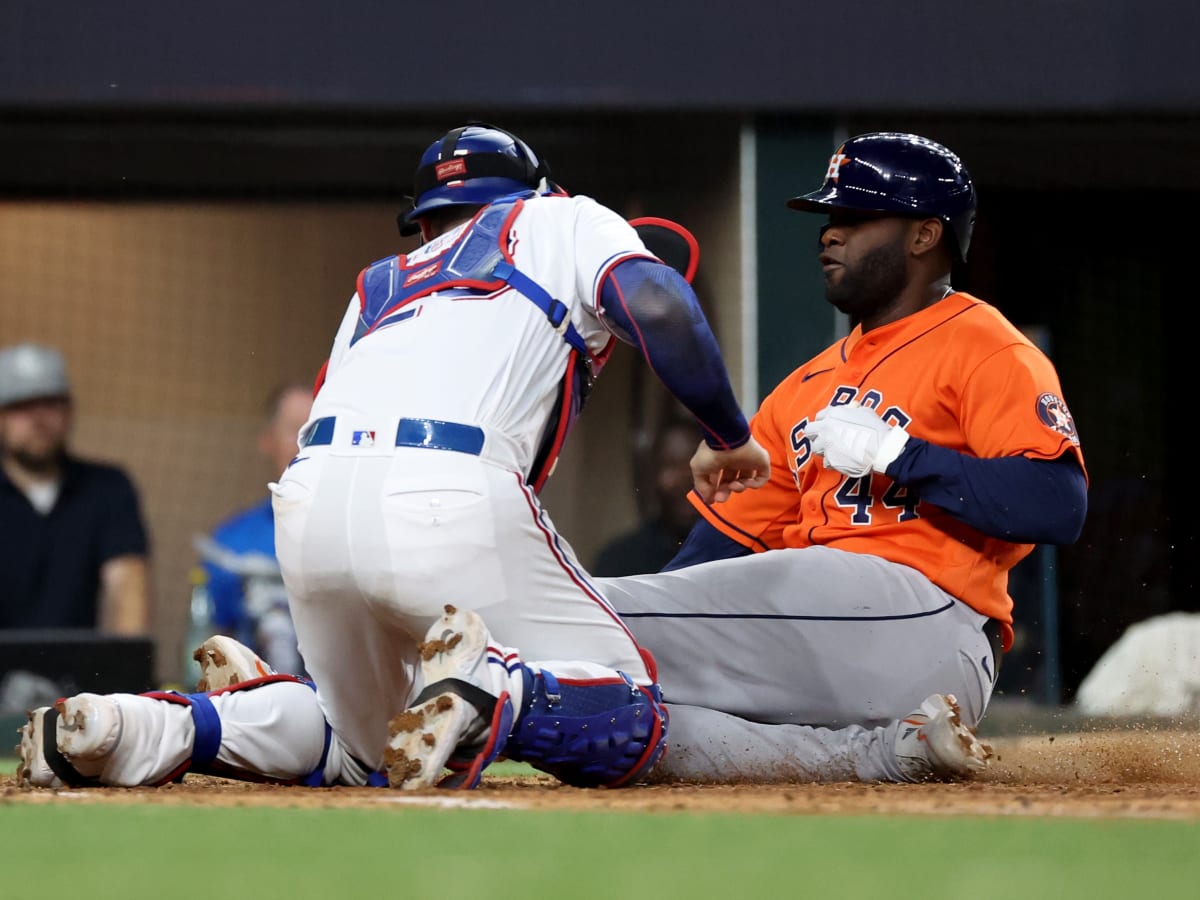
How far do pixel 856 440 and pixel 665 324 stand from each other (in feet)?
2.33

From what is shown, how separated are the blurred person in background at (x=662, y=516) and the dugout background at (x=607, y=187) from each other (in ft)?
1.20

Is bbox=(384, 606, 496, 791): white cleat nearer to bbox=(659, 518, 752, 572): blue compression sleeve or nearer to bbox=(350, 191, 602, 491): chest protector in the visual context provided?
A: bbox=(350, 191, 602, 491): chest protector

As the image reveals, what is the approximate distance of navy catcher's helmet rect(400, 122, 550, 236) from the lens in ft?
11.1

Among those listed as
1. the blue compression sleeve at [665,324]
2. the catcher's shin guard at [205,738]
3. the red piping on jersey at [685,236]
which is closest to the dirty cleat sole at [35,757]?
the catcher's shin guard at [205,738]

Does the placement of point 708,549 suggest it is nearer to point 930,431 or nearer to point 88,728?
point 930,431

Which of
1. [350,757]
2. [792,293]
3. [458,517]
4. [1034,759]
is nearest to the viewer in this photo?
[458,517]

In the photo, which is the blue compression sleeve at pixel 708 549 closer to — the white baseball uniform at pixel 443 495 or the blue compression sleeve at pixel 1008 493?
the blue compression sleeve at pixel 1008 493

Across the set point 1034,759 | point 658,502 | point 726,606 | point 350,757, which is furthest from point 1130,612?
point 350,757

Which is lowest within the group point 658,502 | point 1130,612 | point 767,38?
point 1130,612

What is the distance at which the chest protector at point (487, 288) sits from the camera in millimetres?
3160

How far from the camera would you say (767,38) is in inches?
267

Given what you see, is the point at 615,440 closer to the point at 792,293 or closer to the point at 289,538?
the point at 792,293

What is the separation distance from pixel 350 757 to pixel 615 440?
4784 mm

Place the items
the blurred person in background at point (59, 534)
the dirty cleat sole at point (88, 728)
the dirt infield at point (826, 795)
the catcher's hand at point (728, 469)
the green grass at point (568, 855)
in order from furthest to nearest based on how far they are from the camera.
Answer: the blurred person in background at point (59, 534), the catcher's hand at point (728, 469), the dirty cleat sole at point (88, 728), the dirt infield at point (826, 795), the green grass at point (568, 855)
